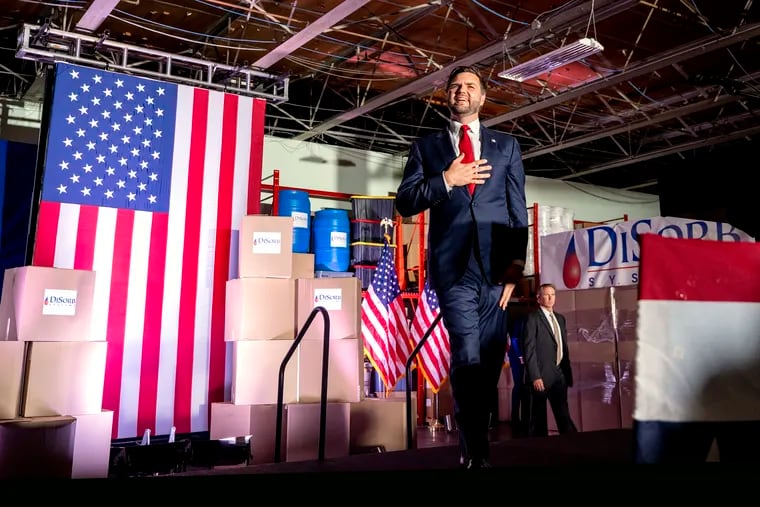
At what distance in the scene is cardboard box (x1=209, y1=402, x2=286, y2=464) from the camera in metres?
5.55

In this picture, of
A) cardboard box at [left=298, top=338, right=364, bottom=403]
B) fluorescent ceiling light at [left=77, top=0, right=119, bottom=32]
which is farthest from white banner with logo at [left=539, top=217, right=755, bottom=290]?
fluorescent ceiling light at [left=77, top=0, right=119, bottom=32]

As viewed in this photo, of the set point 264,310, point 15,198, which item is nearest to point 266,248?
point 264,310

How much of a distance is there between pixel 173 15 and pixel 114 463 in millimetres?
5104

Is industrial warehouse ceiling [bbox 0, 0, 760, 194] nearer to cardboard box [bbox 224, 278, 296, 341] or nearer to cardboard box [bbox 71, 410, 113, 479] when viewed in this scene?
cardboard box [bbox 224, 278, 296, 341]

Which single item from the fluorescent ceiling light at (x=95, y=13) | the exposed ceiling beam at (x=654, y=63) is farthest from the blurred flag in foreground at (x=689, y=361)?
the exposed ceiling beam at (x=654, y=63)

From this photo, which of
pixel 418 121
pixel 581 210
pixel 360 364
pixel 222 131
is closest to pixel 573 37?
pixel 418 121

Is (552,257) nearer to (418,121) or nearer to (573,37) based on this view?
(573,37)

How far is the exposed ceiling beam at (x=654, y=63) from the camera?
7582mm

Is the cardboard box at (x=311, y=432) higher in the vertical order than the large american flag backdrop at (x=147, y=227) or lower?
lower

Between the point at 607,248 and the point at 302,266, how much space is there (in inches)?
153

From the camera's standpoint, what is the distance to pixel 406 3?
737 cm

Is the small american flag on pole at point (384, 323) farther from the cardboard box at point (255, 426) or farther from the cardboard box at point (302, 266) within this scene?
the cardboard box at point (255, 426)

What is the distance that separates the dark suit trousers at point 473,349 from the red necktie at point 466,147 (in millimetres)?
387

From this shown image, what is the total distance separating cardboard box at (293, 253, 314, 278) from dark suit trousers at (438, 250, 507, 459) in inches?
144
